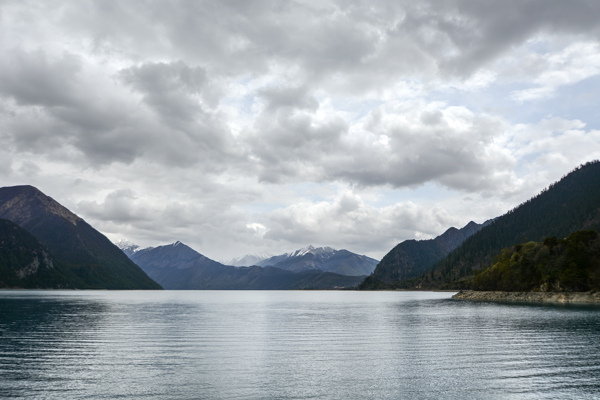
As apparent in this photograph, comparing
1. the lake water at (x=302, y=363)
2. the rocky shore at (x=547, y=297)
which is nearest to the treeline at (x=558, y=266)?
the rocky shore at (x=547, y=297)

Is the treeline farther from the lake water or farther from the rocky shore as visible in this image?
the lake water

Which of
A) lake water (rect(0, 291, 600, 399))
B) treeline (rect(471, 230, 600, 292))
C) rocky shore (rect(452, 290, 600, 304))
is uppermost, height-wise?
treeline (rect(471, 230, 600, 292))

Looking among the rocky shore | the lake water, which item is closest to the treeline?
the rocky shore

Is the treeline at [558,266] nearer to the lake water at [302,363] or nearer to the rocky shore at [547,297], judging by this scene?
the rocky shore at [547,297]

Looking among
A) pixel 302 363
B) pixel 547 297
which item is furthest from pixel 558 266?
pixel 302 363

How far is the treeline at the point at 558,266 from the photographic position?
145625 millimetres

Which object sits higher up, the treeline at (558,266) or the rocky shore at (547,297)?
the treeline at (558,266)

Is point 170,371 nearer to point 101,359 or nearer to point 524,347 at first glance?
point 101,359

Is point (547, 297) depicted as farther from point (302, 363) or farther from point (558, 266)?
point (302, 363)

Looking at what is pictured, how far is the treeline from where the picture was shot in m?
146

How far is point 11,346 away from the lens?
49.7 metres

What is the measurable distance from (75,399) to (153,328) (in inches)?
1794

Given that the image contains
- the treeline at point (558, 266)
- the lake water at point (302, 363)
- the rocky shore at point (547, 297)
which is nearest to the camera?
the lake water at point (302, 363)

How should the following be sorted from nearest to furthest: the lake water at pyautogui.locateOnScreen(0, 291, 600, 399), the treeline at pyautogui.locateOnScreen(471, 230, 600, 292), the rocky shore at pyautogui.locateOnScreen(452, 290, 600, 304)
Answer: the lake water at pyautogui.locateOnScreen(0, 291, 600, 399) < the rocky shore at pyautogui.locateOnScreen(452, 290, 600, 304) < the treeline at pyautogui.locateOnScreen(471, 230, 600, 292)
